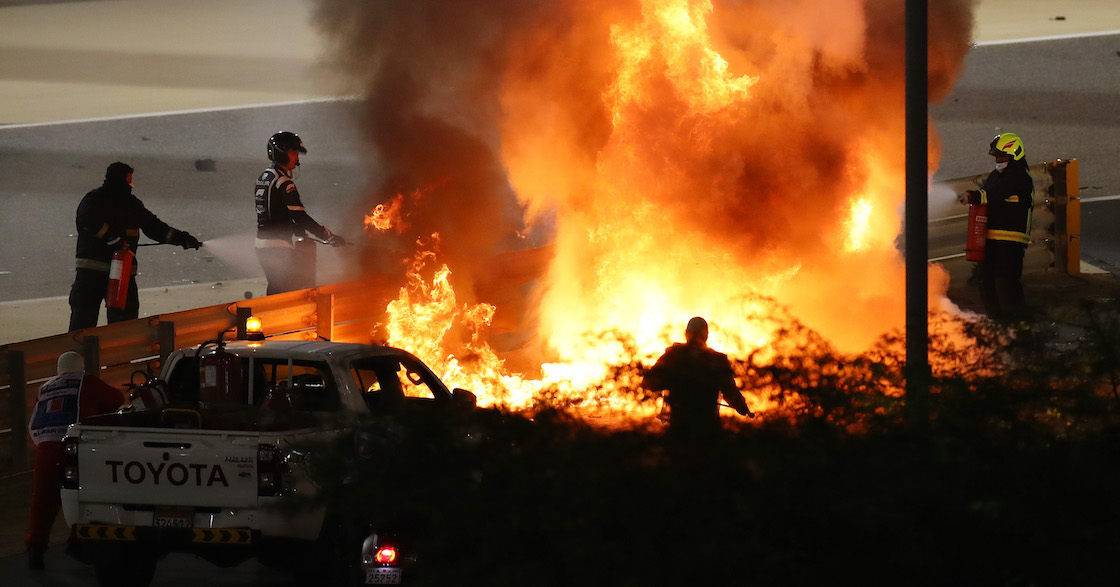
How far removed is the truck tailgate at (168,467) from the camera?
6633 millimetres

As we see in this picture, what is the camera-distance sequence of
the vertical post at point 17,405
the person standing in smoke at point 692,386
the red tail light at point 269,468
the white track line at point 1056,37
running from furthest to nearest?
the white track line at point 1056,37 → the vertical post at point 17,405 → the red tail light at point 269,468 → the person standing in smoke at point 692,386

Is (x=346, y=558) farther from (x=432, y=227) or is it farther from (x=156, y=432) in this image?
(x=432, y=227)

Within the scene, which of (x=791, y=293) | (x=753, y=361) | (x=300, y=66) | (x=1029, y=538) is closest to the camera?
(x=1029, y=538)

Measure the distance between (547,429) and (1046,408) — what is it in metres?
1.44

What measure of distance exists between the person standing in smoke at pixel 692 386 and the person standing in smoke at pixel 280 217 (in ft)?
29.2

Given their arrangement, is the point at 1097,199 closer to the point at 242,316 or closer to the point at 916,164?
the point at 242,316

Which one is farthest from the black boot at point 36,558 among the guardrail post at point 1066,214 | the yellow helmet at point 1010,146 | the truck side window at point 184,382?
the guardrail post at point 1066,214

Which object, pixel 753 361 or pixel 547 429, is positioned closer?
pixel 547 429

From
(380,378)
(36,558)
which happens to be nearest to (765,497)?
(380,378)

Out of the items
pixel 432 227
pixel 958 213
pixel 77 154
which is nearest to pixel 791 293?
pixel 432 227

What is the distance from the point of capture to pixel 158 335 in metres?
11.0

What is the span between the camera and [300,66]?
78.1ft

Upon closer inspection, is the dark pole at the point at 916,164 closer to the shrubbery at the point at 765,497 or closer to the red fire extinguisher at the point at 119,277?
the shrubbery at the point at 765,497

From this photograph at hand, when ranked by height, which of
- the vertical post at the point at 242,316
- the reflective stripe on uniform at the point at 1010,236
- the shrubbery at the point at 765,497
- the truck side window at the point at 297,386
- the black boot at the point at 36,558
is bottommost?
the black boot at the point at 36,558
